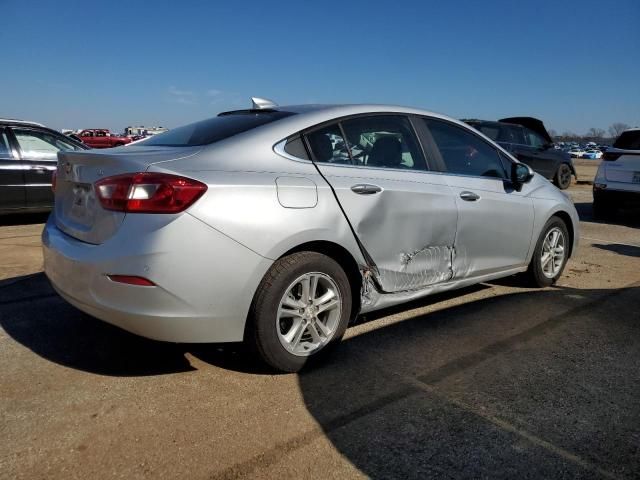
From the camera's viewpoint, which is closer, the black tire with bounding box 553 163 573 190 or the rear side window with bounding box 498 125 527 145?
the rear side window with bounding box 498 125 527 145

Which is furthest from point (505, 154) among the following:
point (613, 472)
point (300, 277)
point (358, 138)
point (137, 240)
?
point (137, 240)

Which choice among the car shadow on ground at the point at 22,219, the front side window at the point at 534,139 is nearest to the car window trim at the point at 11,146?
the car shadow on ground at the point at 22,219

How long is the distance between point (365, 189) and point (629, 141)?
7603 millimetres

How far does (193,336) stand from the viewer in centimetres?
257

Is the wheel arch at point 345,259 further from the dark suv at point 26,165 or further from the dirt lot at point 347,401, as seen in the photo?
the dark suv at point 26,165

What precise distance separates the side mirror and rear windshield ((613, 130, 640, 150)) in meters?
5.55

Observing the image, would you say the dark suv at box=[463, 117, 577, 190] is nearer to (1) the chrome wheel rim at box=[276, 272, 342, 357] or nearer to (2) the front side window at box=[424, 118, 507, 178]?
(2) the front side window at box=[424, 118, 507, 178]

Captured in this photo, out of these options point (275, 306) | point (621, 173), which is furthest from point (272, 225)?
point (621, 173)

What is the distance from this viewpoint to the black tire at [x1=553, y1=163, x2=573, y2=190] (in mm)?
14039

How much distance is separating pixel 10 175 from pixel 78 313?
454 centimetres

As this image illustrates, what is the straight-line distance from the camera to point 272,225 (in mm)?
2646

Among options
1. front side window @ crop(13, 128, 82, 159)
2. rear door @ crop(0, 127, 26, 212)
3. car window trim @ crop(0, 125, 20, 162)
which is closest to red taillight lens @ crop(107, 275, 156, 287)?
front side window @ crop(13, 128, 82, 159)

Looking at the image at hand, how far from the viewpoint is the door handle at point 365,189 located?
10.1ft

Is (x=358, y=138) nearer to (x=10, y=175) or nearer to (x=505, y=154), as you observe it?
(x=505, y=154)
